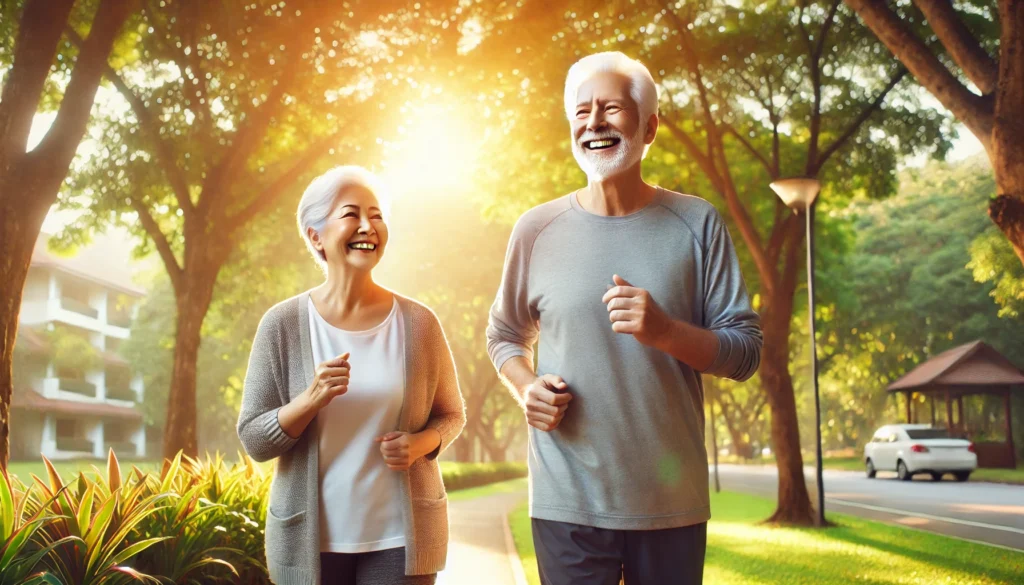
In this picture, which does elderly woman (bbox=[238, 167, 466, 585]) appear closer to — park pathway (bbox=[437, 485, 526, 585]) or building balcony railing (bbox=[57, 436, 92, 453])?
park pathway (bbox=[437, 485, 526, 585])

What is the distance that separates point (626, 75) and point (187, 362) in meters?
15.6

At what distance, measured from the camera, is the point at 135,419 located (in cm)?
5819

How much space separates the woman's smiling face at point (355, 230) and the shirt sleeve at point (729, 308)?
3.71ft

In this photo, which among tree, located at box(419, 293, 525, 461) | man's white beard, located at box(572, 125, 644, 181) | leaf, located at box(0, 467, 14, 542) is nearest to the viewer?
man's white beard, located at box(572, 125, 644, 181)

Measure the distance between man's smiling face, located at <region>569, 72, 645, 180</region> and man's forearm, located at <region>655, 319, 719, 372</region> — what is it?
1.81ft

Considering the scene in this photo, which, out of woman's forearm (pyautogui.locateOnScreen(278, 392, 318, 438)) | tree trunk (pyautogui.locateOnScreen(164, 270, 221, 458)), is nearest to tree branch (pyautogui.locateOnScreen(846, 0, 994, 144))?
woman's forearm (pyautogui.locateOnScreen(278, 392, 318, 438))

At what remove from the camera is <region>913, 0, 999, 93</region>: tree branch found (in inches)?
379

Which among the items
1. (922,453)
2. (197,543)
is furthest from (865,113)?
(197,543)

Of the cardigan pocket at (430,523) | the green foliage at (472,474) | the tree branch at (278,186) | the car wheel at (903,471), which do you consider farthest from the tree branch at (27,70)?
the car wheel at (903,471)

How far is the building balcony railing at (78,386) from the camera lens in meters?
51.6

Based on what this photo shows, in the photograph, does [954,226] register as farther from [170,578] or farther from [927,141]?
[170,578]

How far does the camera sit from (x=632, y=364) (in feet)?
9.83

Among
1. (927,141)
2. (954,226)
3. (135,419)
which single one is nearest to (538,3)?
(927,141)

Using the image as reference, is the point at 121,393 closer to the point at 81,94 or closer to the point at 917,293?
the point at 917,293
